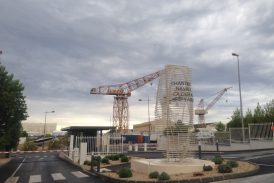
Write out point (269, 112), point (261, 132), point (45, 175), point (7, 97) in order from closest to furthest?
point (45, 175) < point (7, 97) < point (261, 132) < point (269, 112)

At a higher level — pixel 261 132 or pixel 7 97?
pixel 7 97

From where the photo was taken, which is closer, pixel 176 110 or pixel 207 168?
pixel 207 168

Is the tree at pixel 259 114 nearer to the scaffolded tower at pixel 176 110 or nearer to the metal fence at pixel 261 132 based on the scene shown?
the metal fence at pixel 261 132

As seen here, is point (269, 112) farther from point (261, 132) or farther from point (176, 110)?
point (176, 110)

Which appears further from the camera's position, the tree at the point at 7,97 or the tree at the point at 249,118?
the tree at the point at 249,118

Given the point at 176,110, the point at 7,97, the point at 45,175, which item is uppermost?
the point at 7,97

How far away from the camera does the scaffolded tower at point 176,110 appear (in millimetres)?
16500

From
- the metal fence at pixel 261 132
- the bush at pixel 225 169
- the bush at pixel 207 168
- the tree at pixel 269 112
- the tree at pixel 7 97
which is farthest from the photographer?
the tree at pixel 269 112

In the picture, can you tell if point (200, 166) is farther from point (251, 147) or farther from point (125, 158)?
point (251, 147)

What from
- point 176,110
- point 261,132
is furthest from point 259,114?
point 176,110

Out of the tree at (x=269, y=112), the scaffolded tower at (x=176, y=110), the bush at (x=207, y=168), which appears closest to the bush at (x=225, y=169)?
the bush at (x=207, y=168)

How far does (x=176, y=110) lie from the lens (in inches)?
659

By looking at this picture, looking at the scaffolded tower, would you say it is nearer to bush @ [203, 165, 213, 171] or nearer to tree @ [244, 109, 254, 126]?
bush @ [203, 165, 213, 171]

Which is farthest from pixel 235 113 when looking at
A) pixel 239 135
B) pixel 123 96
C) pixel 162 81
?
pixel 162 81
